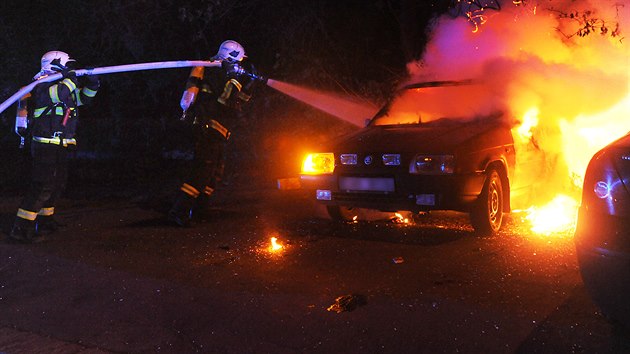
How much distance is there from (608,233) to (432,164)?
240 centimetres

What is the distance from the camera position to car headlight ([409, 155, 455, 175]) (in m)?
5.53

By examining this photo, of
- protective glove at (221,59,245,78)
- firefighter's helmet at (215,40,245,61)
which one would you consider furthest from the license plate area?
firefighter's helmet at (215,40,245,61)

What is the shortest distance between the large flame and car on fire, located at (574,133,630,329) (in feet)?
10.7

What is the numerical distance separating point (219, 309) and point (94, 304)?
1.05 meters

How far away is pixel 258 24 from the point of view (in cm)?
1215

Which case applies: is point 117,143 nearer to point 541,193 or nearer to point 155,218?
point 155,218

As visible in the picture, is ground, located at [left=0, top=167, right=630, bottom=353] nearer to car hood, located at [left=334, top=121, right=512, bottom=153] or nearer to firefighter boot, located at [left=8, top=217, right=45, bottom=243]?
firefighter boot, located at [left=8, top=217, right=45, bottom=243]

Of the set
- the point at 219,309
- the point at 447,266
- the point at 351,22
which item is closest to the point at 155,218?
the point at 219,309

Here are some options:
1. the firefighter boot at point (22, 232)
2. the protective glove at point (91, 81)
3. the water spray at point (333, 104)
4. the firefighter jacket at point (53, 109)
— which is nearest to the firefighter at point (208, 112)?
the protective glove at point (91, 81)

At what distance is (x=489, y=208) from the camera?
19.5 feet

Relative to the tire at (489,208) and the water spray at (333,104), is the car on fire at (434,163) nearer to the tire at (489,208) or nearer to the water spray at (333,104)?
the tire at (489,208)

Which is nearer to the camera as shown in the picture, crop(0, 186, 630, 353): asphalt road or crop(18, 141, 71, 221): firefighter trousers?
crop(0, 186, 630, 353): asphalt road

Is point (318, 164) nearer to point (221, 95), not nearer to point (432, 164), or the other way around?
point (432, 164)

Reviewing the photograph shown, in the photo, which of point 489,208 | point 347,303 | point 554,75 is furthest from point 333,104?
point 347,303
